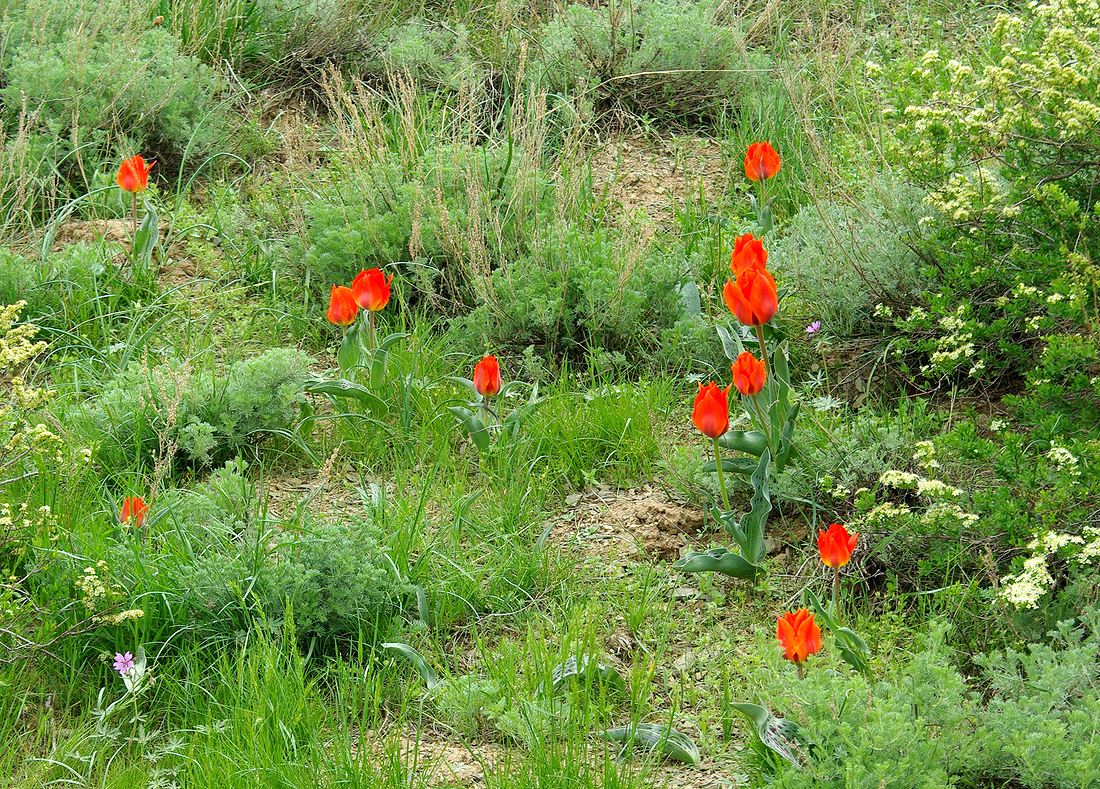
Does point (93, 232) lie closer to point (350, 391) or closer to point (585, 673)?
point (350, 391)

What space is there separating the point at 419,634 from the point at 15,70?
142 inches

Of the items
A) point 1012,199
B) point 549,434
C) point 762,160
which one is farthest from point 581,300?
point 1012,199

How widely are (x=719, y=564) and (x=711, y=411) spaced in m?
0.52

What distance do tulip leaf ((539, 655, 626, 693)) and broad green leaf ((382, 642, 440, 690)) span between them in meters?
0.29

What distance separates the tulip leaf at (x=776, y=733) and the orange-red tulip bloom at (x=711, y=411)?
712 millimetres

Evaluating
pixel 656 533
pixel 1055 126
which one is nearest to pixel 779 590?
pixel 656 533

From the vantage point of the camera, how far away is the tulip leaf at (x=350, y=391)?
3852mm

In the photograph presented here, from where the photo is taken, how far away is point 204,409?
382cm

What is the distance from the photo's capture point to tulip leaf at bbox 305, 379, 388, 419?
152 inches

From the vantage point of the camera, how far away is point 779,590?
10.8 feet

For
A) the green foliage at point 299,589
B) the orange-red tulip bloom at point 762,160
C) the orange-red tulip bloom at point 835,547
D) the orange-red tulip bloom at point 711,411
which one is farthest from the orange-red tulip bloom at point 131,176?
the orange-red tulip bloom at point 835,547

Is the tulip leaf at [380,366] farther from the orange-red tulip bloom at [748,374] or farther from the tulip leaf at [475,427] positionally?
the orange-red tulip bloom at [748,374]

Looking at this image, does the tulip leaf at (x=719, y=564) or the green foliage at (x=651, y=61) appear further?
the green foliage at (x=651, y=61)

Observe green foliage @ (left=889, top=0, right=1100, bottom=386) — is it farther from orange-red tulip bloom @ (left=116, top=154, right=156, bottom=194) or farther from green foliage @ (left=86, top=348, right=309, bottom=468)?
orange-red tulip bloom @ (left=116, top=154, right=156, bottom=194)
